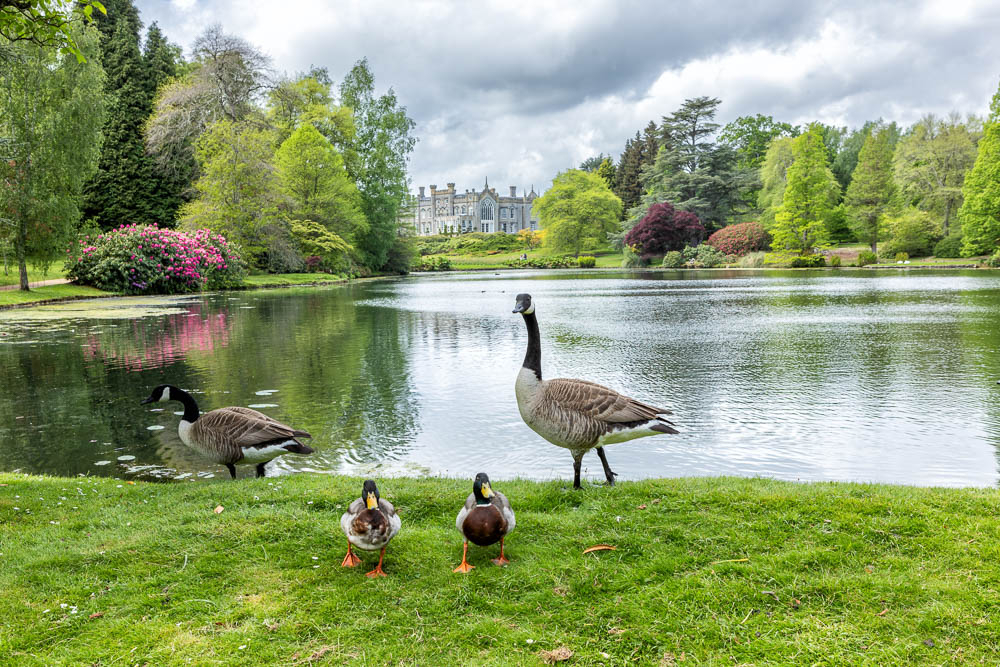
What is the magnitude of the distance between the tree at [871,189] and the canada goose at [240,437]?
79.1m

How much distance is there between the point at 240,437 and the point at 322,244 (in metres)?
52.8

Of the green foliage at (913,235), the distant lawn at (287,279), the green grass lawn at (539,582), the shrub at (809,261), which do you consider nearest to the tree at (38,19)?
the green grass lawn at (539,582)

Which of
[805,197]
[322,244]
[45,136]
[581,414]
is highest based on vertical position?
[45,136]

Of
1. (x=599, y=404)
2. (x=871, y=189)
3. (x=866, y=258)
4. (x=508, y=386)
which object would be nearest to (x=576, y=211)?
(x=871, y=189)

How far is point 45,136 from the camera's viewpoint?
3017cm

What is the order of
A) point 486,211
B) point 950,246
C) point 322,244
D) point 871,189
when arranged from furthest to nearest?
point 486,211, point 871,189, point 950,246, point 322,244

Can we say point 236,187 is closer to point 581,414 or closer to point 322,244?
point 322,244

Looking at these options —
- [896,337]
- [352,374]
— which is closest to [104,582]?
[352,374]

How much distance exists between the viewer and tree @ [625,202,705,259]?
7688 cm

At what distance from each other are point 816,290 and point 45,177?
138 feet

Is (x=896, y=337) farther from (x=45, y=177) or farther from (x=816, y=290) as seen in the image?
(x=45, y=177)

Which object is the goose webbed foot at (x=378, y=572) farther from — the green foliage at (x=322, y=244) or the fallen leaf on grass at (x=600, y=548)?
the green foliage at (x=322, y=244)

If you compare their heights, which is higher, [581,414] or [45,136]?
[45,136]

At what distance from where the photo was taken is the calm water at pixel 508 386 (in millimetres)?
8438
